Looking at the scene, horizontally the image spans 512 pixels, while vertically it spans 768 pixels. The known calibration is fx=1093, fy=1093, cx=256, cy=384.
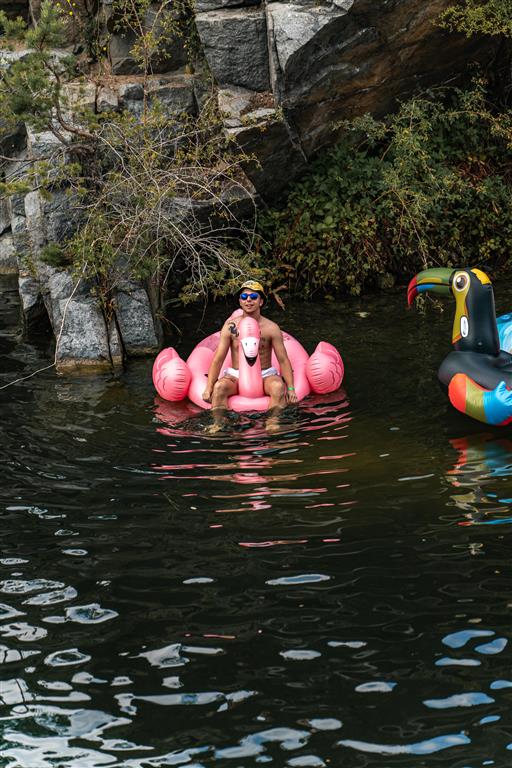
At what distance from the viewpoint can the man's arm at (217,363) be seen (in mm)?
9047

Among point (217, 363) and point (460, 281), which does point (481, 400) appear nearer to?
point (460, 281)

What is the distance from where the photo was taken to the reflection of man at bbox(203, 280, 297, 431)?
8.95 meters

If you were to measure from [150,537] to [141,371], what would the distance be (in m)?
3.94

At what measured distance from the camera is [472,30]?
36.9ft

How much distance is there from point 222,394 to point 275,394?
436 mm

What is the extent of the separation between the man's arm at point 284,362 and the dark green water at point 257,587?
186mm

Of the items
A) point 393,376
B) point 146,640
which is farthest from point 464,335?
point 146,640

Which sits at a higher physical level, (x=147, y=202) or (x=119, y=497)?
(x=147, y=202)

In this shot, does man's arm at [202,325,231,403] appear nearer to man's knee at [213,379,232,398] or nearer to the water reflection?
man's knee at [213,379,232,398]

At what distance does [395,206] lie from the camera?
40.2ft

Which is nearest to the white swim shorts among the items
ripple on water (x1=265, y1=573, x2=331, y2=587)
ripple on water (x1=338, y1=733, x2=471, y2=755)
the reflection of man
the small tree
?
the reflection of man

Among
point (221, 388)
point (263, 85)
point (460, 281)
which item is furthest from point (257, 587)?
point (263, 85)

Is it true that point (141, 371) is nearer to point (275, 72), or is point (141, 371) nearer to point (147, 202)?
point (147, 202)

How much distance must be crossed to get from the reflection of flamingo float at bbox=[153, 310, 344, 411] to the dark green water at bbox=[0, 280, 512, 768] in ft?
0.74
